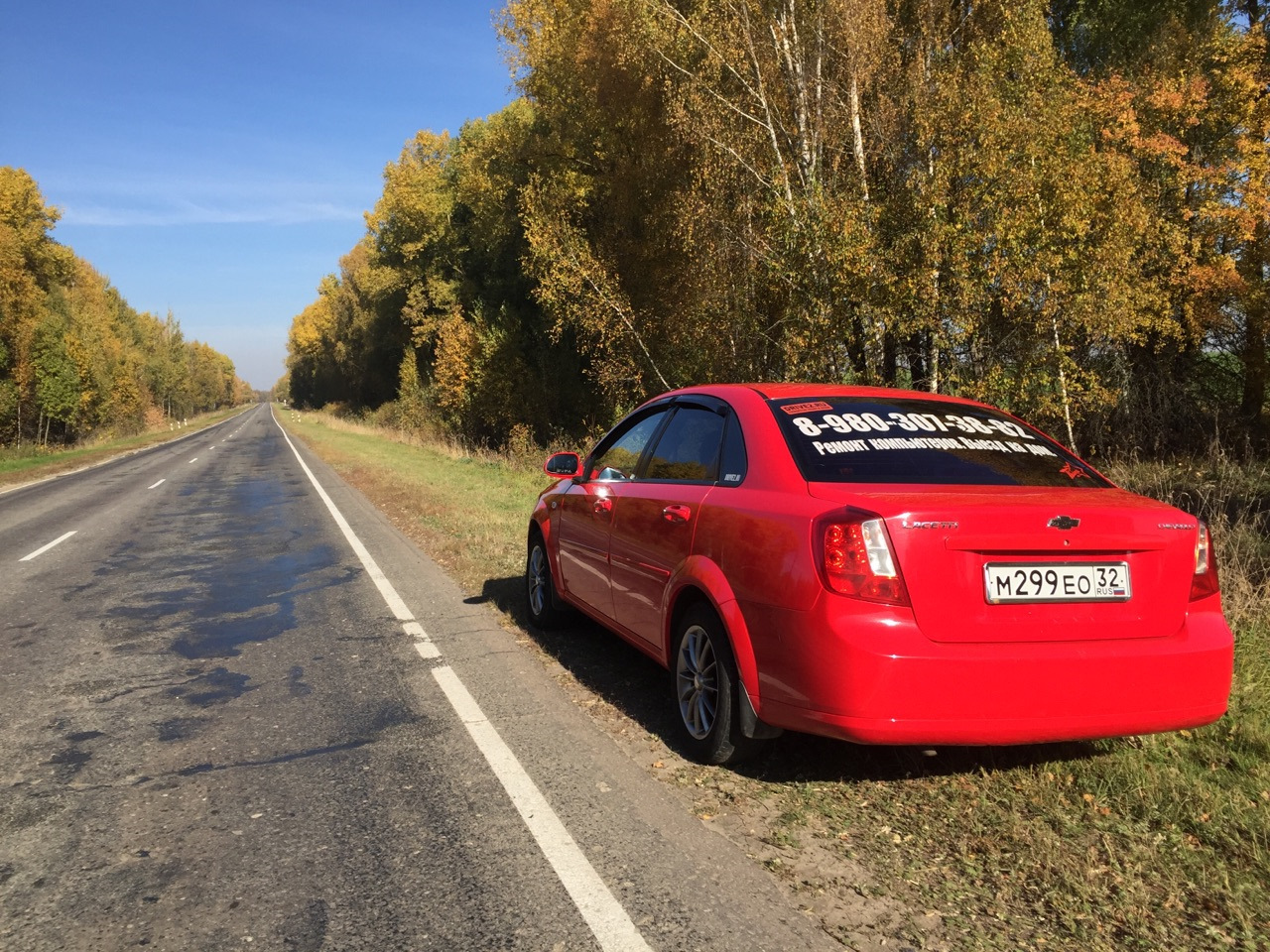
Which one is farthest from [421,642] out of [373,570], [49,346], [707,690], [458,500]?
[49,346]

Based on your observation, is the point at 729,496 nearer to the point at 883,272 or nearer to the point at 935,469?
the point at 935,469

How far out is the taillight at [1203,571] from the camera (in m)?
3.37

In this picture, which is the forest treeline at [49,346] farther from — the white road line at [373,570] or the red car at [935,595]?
the red car at [935,595]

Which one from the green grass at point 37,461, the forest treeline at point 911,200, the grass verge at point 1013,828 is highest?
the forest treeline at point 911,200

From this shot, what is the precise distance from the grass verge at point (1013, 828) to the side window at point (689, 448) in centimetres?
126

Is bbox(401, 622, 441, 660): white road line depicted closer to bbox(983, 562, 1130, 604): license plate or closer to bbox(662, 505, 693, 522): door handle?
bbox(662, 505, 693, 522): door handle

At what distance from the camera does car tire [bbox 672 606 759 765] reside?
3662 mm

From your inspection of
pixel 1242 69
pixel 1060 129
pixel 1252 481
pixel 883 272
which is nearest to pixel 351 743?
pixel 883 272

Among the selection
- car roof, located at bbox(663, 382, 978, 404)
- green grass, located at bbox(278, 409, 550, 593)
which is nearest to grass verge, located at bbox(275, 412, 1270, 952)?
car roof, located at bbox(663, 382, 978, 404)

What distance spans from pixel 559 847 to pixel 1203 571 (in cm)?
263

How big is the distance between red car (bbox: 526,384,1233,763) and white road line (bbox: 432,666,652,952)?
79 cm

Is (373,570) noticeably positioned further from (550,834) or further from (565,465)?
(550,834)

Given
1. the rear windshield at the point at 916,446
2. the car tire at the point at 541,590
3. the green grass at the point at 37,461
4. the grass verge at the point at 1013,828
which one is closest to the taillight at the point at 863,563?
the rear windshield at the point at 916,446

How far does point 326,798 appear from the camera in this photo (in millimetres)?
3619
